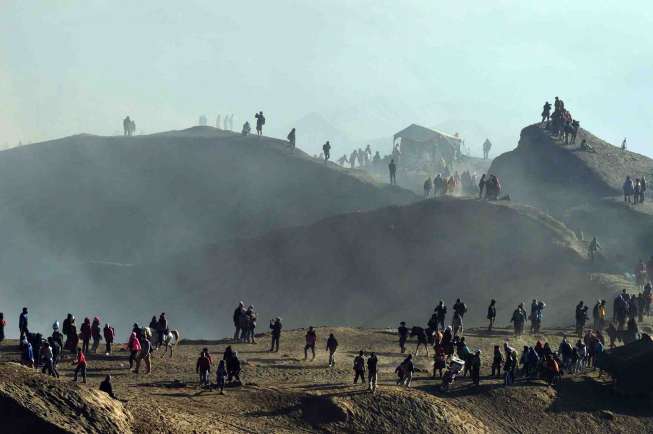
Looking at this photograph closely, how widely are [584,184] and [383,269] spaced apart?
65.4ft

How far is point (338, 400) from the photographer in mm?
30234

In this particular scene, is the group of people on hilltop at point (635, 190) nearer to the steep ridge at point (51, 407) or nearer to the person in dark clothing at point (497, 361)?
the person in dark clothing at point (497, 361)

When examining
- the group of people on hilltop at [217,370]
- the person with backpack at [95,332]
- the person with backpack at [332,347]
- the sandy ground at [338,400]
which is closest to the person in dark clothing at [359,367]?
the sandy ground at [338,400]

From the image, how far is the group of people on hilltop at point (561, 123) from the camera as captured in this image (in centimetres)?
7535

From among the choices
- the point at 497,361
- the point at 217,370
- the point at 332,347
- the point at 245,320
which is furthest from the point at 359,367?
the point at 245,320

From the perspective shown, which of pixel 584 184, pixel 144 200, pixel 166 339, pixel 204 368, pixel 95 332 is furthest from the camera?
pixel 144 200

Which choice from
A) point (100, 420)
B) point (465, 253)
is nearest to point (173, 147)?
point (465, 253)

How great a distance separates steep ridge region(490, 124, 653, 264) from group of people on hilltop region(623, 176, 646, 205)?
62 centimetres

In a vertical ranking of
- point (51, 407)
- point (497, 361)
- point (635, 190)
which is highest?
point (635, 190)

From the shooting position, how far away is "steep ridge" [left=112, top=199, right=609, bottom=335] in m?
56.0

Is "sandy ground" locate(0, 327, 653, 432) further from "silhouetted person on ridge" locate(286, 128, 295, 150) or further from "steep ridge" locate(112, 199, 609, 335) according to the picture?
"silhouetted person on ridge" locate(286, 128, 295, 150)

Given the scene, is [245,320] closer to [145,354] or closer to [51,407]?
[145,354]

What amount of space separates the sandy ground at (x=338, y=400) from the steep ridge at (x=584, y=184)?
24.0 meters

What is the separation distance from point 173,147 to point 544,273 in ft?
161
